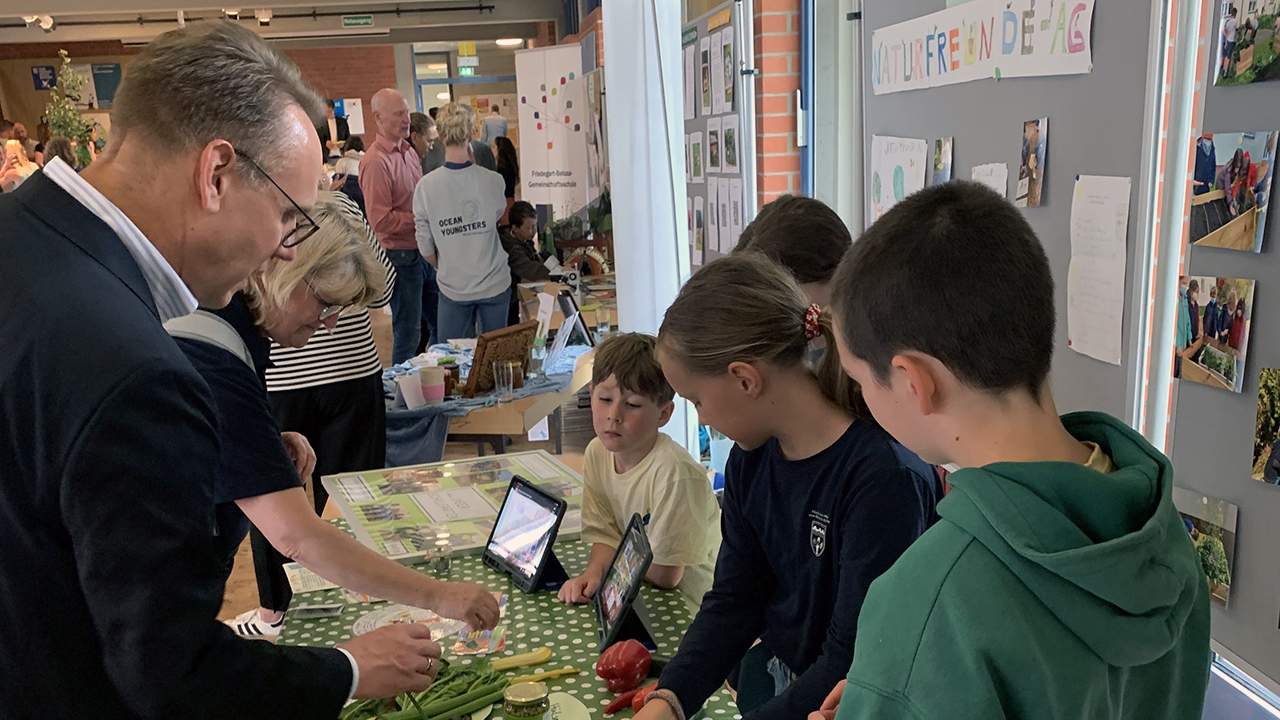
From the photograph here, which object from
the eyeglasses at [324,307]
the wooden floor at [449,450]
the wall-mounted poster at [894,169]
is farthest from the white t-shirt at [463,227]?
the eyeglasses at [324,307]

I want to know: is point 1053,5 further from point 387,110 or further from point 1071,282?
point 387,110

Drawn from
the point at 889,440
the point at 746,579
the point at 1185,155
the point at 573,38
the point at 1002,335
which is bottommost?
the point at 746,579

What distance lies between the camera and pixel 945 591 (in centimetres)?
77

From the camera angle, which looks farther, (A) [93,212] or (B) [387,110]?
(B) [387,110]

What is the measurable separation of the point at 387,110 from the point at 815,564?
4.86 metres

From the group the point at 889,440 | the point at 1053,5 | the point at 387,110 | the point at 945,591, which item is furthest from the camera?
the point at 387,110

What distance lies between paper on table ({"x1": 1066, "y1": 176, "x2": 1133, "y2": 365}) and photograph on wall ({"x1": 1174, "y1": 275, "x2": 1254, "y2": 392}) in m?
0.14

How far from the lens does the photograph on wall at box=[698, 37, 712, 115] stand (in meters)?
3.92

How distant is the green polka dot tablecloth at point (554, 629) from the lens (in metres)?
1.46

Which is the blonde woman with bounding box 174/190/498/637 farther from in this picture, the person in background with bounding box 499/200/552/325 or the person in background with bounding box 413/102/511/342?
the person in background with bounding box 499/200/552/325

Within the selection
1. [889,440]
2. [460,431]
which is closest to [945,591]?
[889,440]

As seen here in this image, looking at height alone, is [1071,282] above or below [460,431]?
above

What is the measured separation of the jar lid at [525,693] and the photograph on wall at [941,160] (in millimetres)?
1472

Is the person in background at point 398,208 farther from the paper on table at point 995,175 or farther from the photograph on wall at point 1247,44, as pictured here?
the photograph on wall at point 1247,44
